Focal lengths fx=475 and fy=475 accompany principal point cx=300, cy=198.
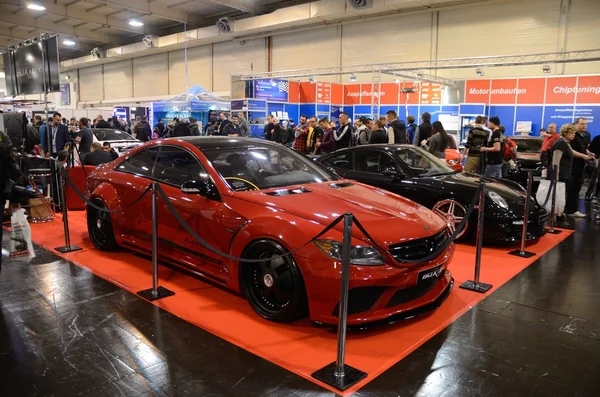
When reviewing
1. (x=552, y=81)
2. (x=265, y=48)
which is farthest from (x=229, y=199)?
(x=265, y=48)

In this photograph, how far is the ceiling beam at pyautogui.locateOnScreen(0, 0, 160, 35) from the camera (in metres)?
19.4

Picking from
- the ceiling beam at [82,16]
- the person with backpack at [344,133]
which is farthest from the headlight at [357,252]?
the ceiling beam at [82,16]

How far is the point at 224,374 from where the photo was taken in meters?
2.99

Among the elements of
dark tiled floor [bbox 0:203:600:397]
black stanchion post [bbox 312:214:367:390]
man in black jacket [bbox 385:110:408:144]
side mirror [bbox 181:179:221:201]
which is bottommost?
dark tiled floor [bbox 0:203:600:397]

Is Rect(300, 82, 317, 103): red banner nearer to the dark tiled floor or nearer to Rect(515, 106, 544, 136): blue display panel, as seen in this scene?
Rect(515, 106, 544, 136): blue display panel

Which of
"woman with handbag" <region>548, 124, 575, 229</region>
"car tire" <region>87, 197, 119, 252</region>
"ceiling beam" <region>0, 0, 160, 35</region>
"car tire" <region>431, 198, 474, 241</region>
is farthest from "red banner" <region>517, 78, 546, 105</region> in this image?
"ceiling beam" <region>0, 0, 160, 35</region>

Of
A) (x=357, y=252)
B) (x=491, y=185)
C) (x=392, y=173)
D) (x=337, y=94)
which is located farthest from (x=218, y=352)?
(x=337, y=94)

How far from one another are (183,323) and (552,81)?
14.3 meters

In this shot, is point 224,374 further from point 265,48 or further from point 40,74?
point 265,48

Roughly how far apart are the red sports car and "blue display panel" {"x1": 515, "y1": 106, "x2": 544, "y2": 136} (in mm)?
12405

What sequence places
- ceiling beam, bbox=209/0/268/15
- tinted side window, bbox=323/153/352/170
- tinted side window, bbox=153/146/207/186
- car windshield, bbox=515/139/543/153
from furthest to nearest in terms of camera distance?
ceiling beam, bbox=209/0/268/15 < car windshield, bbox=515/139/543/153 < tinted side window, bbox=323/153/352/170 < tinted side window, bbox=153/146/207/186

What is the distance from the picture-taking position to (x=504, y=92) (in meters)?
→ 15.2

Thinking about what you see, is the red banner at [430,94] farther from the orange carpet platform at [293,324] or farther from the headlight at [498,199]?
the orange carpet platform at [293,324]

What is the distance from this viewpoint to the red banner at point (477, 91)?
15.5m
